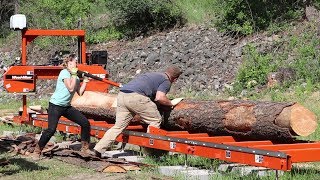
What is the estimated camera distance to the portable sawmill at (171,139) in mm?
7434

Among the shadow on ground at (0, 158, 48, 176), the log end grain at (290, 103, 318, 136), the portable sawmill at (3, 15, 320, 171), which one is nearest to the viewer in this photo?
the portable sawmill at (3, 15, 320, 171)

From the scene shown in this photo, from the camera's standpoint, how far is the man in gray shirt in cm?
994

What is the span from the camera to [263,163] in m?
7.41

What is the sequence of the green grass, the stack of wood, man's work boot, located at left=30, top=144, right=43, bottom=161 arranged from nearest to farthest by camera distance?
1. the green grass
2. the stack of wood
3. man's work boot, located at left=30, top=144, right=43, bottom=161

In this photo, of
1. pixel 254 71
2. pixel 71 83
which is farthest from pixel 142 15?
pixel 71 83

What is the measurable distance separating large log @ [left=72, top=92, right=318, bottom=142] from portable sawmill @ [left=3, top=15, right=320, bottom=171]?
158 millimetres

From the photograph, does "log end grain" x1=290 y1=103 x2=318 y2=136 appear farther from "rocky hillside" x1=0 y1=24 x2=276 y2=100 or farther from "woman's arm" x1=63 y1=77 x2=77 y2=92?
"rocky hillside" x1=0 y1=24 x2=276 y2=100

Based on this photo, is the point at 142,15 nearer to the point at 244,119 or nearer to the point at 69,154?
the point at 69,154

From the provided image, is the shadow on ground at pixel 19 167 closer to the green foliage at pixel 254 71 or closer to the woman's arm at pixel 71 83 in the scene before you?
the woman's arm at pixel 71 83

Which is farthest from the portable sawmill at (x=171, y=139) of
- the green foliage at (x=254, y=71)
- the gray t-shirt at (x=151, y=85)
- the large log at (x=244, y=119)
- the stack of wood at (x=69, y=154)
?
the green foliage at (x=254, y=71)

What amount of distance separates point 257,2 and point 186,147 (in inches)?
567

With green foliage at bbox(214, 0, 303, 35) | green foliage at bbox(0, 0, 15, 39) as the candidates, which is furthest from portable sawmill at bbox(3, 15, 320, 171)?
green foliage at bbox(0, 0, 15, 39)

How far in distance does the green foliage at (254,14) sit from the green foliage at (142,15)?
4300 millimetres

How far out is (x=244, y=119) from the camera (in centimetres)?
896
